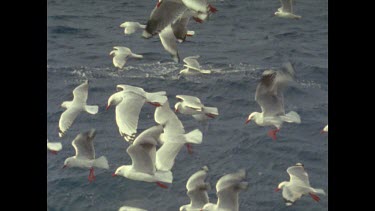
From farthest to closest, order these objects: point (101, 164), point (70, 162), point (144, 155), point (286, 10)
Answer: point (286, 10), point (70, 162), point (101, 164), point (144, 155)

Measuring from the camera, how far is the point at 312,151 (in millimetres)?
9383

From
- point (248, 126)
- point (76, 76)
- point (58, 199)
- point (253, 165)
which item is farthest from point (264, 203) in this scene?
point (76, 76)

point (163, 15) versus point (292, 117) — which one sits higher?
point (163, 15)

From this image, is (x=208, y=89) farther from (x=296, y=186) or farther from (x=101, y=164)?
(x=296, y=186)

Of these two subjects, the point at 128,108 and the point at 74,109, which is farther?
the point at 74,109

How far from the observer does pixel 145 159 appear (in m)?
7.70

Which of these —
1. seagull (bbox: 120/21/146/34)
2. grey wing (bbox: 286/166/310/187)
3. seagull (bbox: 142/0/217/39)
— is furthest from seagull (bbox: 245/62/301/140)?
seagull (bbox: 120/21/146/34)

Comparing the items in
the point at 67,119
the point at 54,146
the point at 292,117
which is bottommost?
the point at 54,146

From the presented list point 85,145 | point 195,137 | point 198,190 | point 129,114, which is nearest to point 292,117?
point 195,137

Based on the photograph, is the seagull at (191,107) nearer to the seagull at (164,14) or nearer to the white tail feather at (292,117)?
the white tail feather at (292,117)

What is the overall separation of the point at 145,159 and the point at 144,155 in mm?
63

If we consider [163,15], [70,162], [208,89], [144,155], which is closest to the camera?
[163,15]
